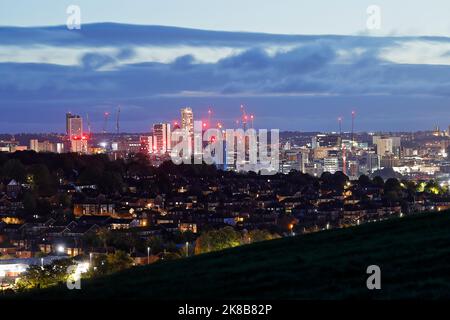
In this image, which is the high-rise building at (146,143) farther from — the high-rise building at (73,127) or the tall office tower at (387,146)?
the tall office tower at (387,146)

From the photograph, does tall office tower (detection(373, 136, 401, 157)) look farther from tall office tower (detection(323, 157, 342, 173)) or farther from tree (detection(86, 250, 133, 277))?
tree (detection(86, 250, 133, 277))

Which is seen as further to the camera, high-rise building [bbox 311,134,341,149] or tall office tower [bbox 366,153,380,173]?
high-rise building [bbox 311,134,341,149]

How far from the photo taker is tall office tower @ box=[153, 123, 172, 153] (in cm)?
13130

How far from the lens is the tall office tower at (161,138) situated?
13130cm

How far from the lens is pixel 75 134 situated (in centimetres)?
13350

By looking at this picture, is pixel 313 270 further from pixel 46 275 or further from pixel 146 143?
pixel 146 143

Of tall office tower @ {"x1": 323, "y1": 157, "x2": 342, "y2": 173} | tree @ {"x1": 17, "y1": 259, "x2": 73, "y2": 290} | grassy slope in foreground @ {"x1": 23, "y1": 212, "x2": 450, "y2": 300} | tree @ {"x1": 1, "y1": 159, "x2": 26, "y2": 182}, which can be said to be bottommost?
tall office tower @ {"x1": 323, "y1": 157, "x2": 342, "y2": 173}

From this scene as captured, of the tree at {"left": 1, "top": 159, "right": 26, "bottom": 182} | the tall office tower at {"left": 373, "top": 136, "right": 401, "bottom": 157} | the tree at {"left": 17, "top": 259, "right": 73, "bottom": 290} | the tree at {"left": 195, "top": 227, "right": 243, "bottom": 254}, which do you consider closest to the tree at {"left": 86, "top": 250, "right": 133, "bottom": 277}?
the tree at {"left": 17, "top": 259, "right": 73, "bottom": 290}

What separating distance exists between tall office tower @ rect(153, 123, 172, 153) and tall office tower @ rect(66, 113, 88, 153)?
949 cm

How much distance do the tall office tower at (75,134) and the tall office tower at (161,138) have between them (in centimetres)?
949


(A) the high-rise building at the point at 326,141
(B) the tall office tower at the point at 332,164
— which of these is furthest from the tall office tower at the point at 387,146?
(B) the tall office tower at the point at 332,164

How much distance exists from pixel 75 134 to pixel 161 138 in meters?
11.5

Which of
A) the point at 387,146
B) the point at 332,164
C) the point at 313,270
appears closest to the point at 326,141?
the point at 387,146

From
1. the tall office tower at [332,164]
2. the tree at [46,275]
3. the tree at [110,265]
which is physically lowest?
the tall office tower at [332,164]
